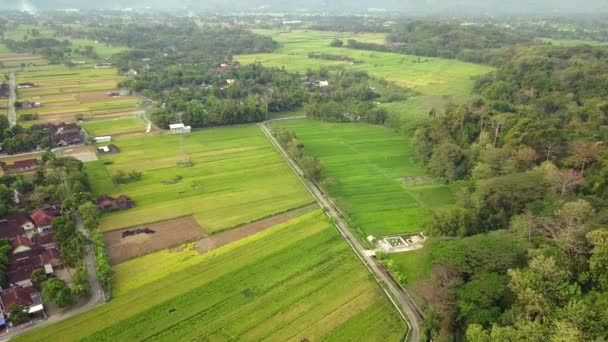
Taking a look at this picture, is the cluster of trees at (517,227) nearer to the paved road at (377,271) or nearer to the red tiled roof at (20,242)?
the paved road at (377,271)

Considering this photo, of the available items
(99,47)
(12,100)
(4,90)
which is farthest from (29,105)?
(99,47)

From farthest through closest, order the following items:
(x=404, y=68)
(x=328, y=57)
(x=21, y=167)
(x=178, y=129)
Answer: (x=328, y=57), (x=404, y=68), (x=178, y=129), (x=21, y=167)

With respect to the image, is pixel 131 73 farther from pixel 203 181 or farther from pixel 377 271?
Answer: pixel 377 271

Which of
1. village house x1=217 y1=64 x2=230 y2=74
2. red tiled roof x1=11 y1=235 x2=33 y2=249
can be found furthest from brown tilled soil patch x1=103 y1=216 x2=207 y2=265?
village house x1=217 y1=64 x2=230 y2=74

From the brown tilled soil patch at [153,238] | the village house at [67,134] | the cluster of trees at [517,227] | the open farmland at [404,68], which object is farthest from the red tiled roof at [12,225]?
the open farmland at [404,68]

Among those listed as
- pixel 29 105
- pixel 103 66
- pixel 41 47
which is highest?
pixel 41 47

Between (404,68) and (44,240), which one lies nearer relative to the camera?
(44,240)

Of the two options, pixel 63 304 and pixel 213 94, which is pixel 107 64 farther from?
pixel 63 304

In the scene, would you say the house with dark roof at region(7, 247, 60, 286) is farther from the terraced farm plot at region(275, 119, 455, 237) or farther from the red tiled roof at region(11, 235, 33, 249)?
the terraced farm plot at region(275, 119, 455, 237)
